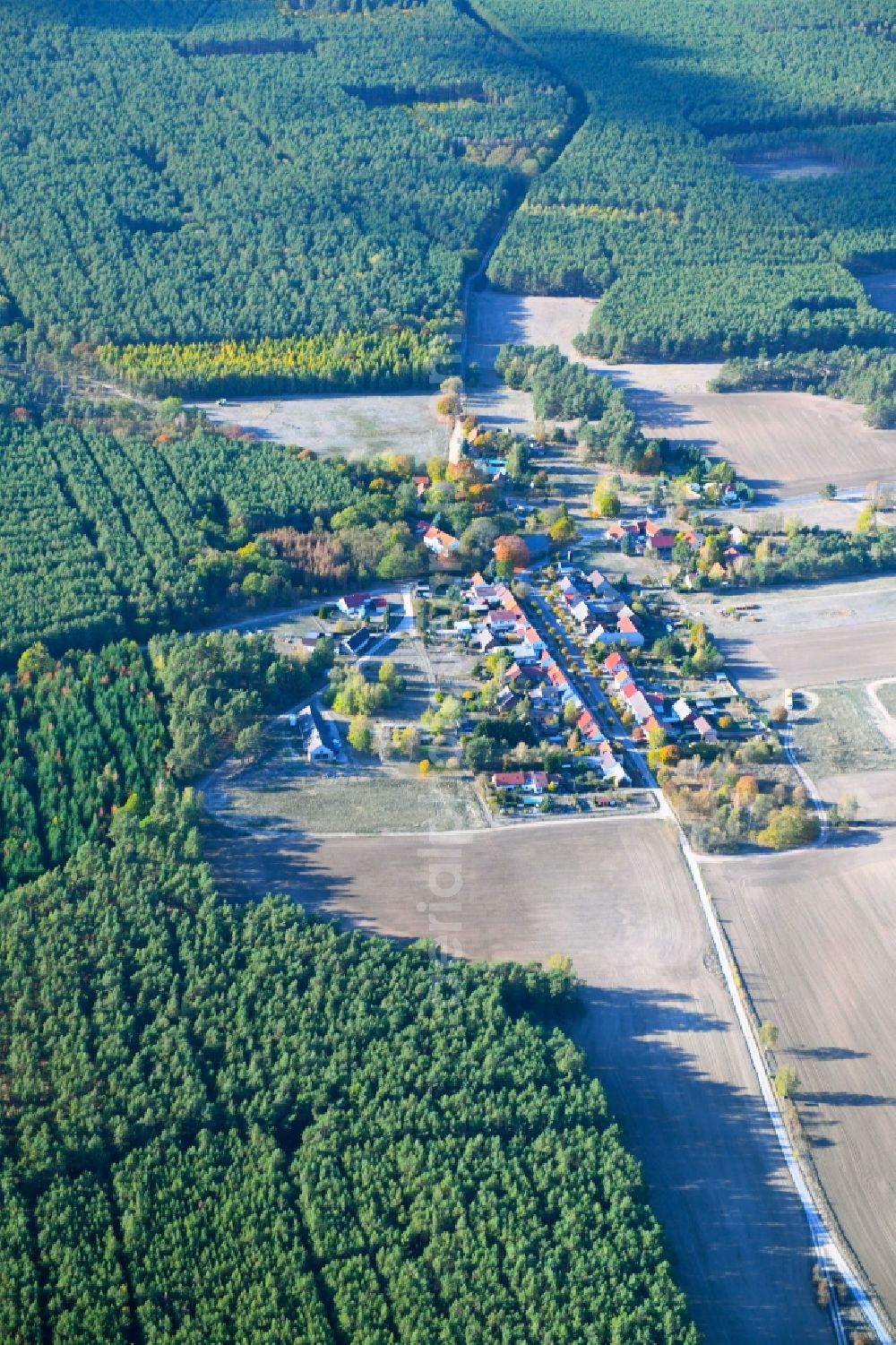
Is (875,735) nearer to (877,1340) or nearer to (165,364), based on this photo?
(877,1340)

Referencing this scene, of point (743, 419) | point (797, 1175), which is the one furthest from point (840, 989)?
point (743, 419)

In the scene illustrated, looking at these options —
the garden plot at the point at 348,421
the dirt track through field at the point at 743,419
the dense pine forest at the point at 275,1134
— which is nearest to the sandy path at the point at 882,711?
the dirt track through field at the point at 743,419

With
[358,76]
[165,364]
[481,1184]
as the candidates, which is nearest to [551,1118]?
[481,1184]

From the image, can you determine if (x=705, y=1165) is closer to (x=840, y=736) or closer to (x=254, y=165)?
(x=840, y=736)

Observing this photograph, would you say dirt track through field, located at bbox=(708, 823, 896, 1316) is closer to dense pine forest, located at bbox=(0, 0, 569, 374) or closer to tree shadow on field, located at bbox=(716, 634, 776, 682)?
tree shadow on field, located at bbox=(716, 634, 776, 682)

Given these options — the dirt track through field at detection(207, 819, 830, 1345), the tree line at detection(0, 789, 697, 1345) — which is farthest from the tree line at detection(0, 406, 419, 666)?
the tree line at detection(0, 789, 697, 1345)

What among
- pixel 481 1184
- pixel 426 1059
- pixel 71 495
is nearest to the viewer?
pixel 481 1184
